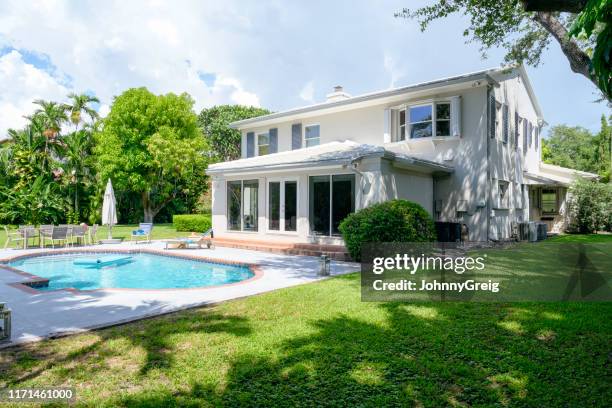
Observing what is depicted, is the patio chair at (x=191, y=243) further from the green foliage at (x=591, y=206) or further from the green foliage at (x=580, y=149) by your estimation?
the green foliage at (x=580, y=149)

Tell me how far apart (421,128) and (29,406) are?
1712cm

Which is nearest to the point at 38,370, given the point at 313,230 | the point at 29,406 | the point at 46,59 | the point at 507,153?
the point at 29,406

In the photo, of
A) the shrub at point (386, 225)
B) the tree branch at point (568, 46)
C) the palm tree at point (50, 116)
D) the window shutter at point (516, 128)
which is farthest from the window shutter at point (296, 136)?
the palm tree at point (50, 116)

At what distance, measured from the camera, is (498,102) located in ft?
60.1

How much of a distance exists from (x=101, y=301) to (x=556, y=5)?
8759 mm

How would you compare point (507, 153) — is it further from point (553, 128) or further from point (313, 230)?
point (553, 128)

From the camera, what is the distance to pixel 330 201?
1588 cm

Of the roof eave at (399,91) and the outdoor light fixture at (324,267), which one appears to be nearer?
the outdoor light fixture at (324,267)

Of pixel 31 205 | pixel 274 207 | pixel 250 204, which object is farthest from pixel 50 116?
pixel 274 207

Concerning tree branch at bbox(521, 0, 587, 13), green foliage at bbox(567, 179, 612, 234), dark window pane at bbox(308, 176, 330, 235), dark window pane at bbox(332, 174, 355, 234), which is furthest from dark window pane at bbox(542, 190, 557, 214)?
tree branch at bbox(521, 0, 587, 13)

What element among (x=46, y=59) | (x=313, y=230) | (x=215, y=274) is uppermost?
(x=46, y=59)

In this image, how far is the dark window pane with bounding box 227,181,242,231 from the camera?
19328 mm

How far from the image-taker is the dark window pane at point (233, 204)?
63.4 ft

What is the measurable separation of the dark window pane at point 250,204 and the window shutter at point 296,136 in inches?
179
